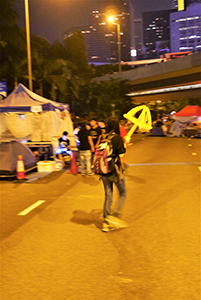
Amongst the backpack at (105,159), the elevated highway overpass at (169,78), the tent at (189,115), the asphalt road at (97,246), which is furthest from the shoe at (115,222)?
the elevated highway overpass at (169,78)

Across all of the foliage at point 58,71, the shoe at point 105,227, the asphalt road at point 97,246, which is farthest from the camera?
the foliage at point 58,71

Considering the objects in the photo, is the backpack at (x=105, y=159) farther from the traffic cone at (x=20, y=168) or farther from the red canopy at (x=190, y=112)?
the red canopy at (x=190, y=112)

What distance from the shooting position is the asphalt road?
399 cm

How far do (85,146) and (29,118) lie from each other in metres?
5.31

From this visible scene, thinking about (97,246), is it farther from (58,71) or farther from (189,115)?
(58,71)

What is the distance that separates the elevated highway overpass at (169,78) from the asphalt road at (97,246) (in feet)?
89.6

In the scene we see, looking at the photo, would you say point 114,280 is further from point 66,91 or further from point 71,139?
point 66,91

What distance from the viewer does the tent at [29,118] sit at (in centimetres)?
1540

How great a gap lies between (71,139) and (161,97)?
37.7m

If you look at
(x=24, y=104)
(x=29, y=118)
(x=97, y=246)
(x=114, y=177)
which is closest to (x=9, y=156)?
(x=24, y=104)

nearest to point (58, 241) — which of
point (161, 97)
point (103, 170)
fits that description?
point (103, 170)

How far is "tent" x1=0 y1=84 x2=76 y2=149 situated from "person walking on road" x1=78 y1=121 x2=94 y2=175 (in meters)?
3.31

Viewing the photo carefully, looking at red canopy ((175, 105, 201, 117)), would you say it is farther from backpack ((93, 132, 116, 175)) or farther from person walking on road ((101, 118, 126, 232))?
backpack ((93, 132, 116, 175))

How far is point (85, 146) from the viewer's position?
11984 mm
